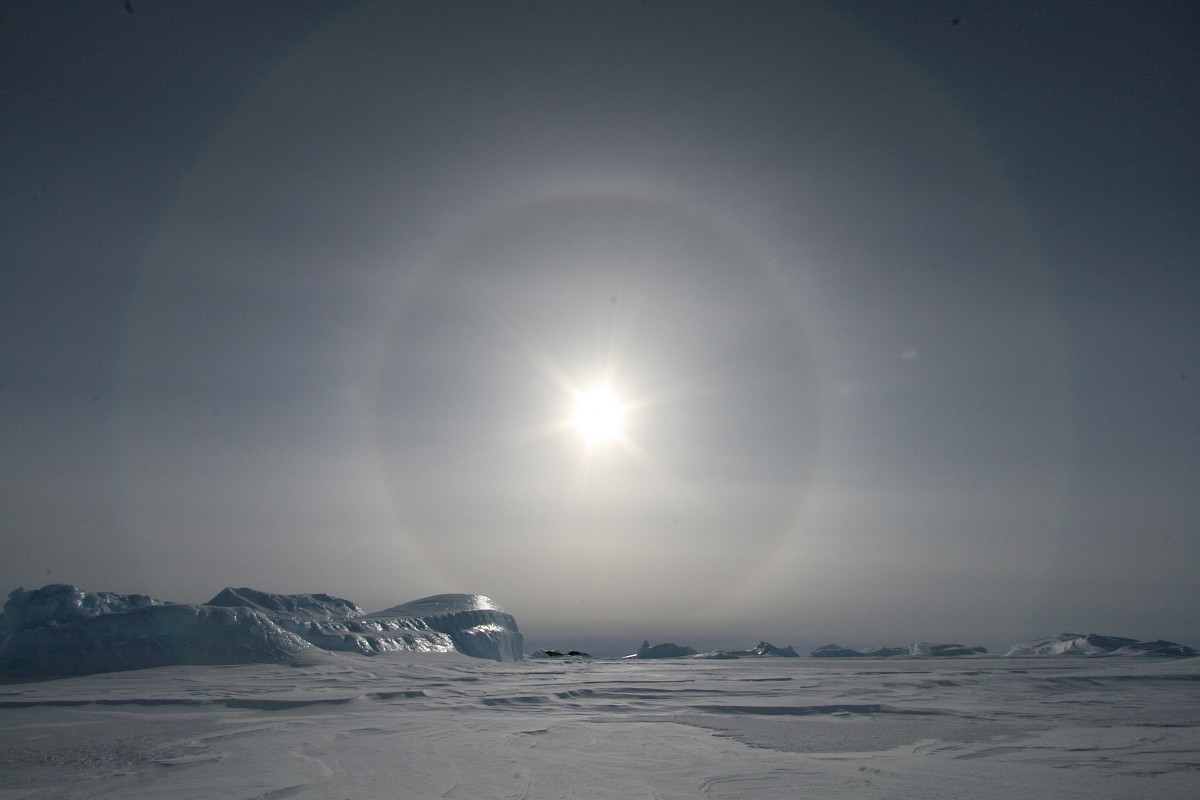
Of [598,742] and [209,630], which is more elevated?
[209,630]

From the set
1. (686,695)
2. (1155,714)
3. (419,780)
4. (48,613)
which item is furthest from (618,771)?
(48,613)

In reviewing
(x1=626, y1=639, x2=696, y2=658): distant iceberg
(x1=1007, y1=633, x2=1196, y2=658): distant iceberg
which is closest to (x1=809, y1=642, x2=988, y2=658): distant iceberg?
(x1=1007, y1=633, x2=1196, y2=658): distant iceberg

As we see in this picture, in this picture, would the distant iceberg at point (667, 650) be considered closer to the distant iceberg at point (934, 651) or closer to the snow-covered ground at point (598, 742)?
the distant iceberg at point (934, 651)

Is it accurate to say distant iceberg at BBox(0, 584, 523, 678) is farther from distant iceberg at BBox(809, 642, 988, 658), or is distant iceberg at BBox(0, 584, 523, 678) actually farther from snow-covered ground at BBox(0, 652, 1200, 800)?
distant iceberg at BBox(809, 642, 988, 658)

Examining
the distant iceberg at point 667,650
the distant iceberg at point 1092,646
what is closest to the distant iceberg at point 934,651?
the distant iceberg at point 1092,646

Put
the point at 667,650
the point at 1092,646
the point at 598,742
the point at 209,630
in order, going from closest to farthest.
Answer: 1. the point at 598,742
2. the point at 209,630
3. the point at 1092,646
4. the point at 667,650

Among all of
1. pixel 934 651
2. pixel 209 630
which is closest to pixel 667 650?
pixel 934 651

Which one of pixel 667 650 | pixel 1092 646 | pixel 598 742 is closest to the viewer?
pixel 598 742

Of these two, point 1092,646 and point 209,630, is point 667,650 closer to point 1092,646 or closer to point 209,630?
point 1092,646

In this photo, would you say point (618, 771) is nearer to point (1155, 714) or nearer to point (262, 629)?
point (1155, 714)
